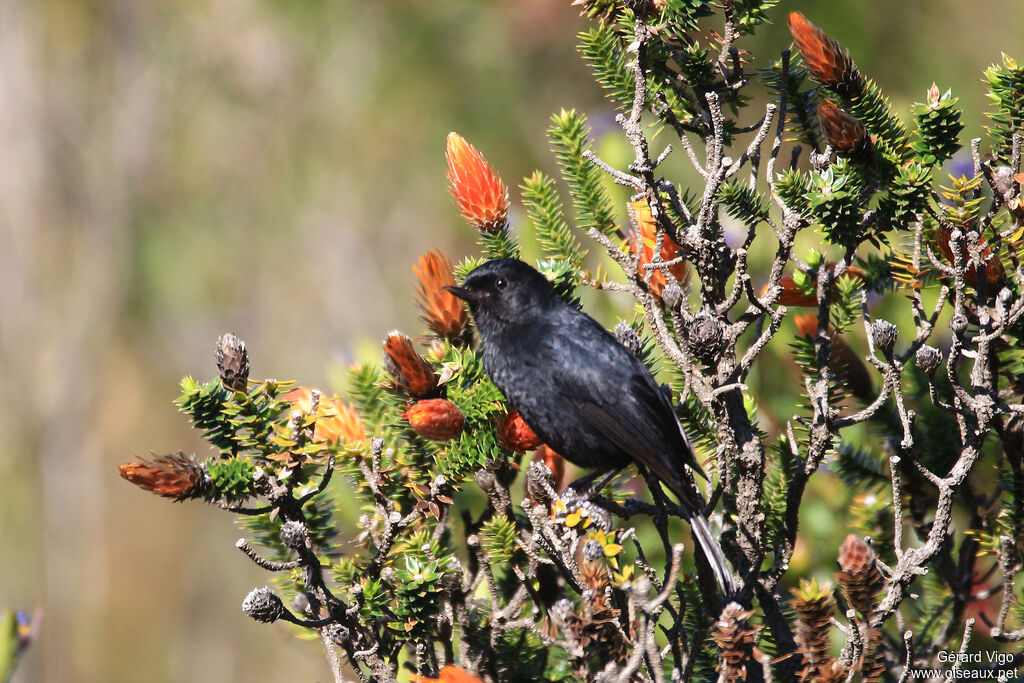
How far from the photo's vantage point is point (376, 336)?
199 inches

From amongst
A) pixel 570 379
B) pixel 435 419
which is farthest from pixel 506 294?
pixel 435 419

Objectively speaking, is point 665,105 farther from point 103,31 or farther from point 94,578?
point 94,578

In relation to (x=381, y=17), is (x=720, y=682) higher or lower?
lower

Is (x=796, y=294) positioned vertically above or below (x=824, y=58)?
below

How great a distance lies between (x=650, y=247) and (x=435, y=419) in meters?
0.61

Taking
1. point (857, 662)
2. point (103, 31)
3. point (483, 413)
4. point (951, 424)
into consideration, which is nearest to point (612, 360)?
point (483, 413)

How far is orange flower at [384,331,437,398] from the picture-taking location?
1613mm

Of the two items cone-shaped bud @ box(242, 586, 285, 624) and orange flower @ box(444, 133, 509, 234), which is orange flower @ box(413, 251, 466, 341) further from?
cone-shaped bud @ box(242, 586, 285, 624)

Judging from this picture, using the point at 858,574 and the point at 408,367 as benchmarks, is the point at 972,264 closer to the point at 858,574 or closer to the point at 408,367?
the point at 858,574

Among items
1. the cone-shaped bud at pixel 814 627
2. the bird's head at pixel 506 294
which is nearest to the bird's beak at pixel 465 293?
the bird's head at pixel 506 294

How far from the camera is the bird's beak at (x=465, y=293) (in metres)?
1.81

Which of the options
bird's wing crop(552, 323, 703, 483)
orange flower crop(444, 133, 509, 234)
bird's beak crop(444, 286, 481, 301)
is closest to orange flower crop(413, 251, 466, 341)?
bird's beak crop(444, 286, 481, 301)

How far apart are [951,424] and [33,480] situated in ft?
15.6

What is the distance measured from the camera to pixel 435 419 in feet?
5.11
